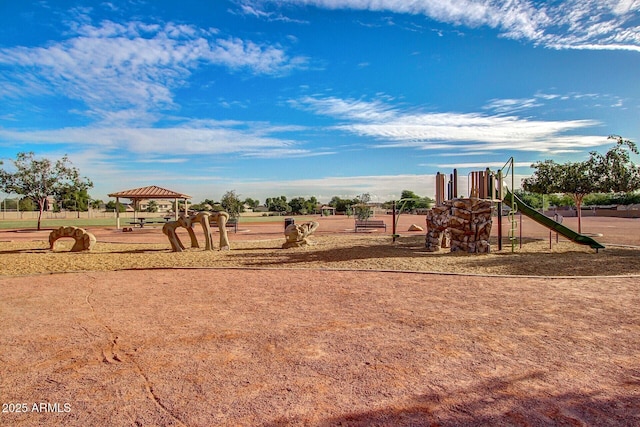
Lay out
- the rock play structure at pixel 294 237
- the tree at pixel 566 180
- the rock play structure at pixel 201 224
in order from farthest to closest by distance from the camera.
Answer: the tree at pixel 566 180, the rock play structure at pixel 294 237, the rock play structure at pixel 201 224

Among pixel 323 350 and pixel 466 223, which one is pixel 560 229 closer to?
pixel 466 223

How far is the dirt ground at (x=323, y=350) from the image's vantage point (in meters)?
3.33

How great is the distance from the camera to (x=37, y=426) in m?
3.13

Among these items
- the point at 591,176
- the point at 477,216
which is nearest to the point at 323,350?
the point at 477,216

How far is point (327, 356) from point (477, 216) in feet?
34.8

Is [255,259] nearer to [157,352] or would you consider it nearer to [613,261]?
[157,352]

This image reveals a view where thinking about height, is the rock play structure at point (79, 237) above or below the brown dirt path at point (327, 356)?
above

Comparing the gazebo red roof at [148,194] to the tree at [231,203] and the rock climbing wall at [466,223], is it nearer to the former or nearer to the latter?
the tree at [231,203]

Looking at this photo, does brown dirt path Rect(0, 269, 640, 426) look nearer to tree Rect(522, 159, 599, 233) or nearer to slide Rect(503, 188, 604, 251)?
slide Rect(503, 188, 604, 251)

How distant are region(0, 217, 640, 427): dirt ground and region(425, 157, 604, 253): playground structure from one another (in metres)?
4.46

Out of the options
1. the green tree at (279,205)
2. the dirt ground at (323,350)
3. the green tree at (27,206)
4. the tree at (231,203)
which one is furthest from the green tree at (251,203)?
the dirt ground at (323,350)

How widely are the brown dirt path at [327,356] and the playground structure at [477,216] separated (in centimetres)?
601

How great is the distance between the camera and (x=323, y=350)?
15.1ft

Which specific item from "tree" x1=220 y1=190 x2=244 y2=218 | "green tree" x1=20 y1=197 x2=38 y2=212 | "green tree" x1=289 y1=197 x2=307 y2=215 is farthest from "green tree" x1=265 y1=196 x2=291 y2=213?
"tree" x1=220 y1=190 x2=244 y2=218
